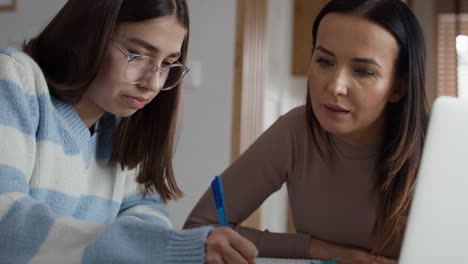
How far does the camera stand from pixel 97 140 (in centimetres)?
114

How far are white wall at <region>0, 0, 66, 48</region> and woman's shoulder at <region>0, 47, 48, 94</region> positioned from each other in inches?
63.9

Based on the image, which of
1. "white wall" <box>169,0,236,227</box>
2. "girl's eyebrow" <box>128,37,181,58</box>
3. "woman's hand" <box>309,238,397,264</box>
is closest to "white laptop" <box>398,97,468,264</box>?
"woman's hand" <box>309,238,397,264</box>

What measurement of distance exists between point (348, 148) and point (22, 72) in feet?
2.15

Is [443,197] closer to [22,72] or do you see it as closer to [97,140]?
[22,72]

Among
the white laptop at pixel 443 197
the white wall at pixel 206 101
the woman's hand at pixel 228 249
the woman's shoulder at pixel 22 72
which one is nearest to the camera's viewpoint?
the white laptop at pixel 443 197

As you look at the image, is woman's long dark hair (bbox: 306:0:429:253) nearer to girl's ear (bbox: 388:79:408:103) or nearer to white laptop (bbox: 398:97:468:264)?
girl's ear (bbox: 388:79:408:103)

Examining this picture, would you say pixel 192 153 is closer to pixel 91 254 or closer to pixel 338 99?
pixel 338 99

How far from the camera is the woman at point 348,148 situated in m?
1.04

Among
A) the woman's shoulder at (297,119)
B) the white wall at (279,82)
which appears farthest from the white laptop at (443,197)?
the white wall at (279,82)

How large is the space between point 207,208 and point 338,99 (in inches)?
14.4

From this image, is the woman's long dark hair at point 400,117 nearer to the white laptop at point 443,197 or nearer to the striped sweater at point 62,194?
the striped sweater at point 62,194

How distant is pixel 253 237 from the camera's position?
1.16m

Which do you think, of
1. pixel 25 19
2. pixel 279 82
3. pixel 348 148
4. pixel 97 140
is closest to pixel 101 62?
pixel 97 140

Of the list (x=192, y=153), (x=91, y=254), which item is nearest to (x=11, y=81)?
(x=91, y=254)
